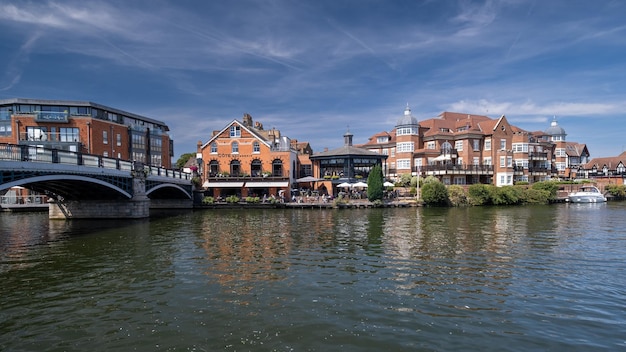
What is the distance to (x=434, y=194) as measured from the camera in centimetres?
4897

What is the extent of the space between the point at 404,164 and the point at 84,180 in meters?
52.6

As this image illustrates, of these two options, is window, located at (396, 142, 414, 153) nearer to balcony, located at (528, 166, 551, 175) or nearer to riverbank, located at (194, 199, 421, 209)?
riverbank, located at (194, 199, 421, 209)

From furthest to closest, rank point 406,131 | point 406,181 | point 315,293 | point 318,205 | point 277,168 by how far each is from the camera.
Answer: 1. point 406,131
2. point 406,181
3. point 277,168
4. point 318,205
5. point 315,293

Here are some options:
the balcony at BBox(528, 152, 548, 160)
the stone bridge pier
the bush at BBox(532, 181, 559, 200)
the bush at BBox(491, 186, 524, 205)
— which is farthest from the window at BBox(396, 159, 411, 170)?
the stone bridge pier

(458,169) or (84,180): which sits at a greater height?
(458,169)

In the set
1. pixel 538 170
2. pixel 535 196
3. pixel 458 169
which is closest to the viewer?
pixel 535 196

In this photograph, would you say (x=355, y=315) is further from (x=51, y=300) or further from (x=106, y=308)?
(x=51, y=300)

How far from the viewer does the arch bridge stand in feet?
68.7

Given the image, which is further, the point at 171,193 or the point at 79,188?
the point at 171,193

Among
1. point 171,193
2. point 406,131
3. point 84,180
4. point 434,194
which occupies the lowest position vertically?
point 434,194

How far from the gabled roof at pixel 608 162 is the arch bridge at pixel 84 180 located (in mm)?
104681

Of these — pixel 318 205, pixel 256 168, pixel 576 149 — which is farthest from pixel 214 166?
pixel 576 149

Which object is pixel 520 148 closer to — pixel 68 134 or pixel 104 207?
pixel 104 207

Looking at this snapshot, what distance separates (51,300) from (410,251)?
15.7m
